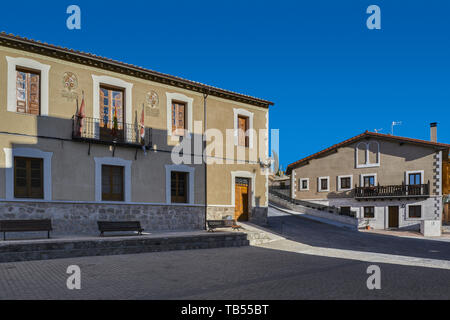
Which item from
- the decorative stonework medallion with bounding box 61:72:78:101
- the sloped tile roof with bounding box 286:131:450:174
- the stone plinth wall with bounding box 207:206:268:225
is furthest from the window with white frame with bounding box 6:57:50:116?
the sloped tile roof with bounding box 286:131:450:174

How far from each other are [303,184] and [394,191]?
325 inches

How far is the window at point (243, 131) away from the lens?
19.7 m

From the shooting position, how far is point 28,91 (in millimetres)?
13516

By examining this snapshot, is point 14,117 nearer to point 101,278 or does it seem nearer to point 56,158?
point 56,158

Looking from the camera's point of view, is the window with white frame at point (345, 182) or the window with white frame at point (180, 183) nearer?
the window with white frame at point (180, 183)

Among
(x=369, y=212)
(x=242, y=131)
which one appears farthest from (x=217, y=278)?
(x=369, y=212)

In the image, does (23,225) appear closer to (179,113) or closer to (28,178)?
(28,178)

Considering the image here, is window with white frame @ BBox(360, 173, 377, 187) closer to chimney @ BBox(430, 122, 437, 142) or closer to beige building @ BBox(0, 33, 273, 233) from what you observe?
chimney @ BBox(430, 122, 437, 142)

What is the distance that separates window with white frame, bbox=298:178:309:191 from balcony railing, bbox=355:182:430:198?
196 inches

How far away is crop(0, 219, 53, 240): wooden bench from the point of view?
11289 millimetres

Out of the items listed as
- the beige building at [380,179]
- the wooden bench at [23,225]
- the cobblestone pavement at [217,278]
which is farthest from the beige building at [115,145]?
the beige building at [380,179]

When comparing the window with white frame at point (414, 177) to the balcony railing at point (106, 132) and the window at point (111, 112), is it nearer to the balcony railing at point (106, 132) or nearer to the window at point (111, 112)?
the balcony railing at point (106, 132)

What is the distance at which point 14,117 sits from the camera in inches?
512
